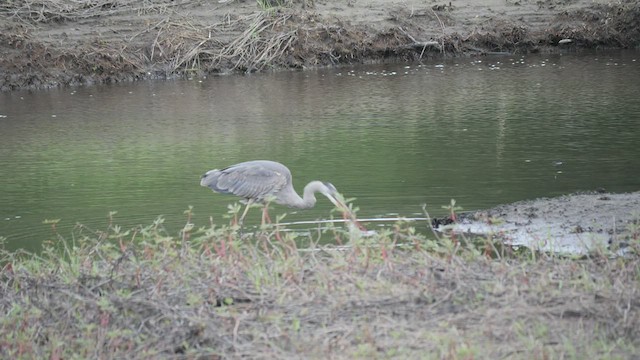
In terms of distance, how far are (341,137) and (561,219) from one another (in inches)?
208

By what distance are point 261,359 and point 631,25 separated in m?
18.4

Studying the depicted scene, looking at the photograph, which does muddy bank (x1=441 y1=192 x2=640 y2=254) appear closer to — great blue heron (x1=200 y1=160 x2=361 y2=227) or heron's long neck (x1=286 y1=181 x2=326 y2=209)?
heron's long neck (x1=286 y1=181 x2=326 y2=209)

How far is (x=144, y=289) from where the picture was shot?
6.59 metres

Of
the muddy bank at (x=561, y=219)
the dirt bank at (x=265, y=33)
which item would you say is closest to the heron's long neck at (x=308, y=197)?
the muddy bank at (x=561, y=219)

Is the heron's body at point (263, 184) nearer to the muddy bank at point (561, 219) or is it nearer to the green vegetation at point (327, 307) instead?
the muddy bank at point (561, 219)

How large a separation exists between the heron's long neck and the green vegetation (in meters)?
3.06

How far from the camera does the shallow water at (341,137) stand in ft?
37.1

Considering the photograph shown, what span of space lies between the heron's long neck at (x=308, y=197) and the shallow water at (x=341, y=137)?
0.59 ft

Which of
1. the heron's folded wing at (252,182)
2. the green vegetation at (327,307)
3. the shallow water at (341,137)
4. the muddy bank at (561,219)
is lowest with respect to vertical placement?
the shallow water at (341,137)

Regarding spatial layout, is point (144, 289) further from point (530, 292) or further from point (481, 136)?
point (481, 136)

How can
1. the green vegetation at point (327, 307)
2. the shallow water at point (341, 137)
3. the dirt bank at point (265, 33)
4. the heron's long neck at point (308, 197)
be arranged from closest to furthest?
the green vegetation at point (327, 307) < the heron's long neck at point (308, 197) < the shallow water at point (341, 137) < the dirt bank at point (265, 33)

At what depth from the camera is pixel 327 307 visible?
622 cm

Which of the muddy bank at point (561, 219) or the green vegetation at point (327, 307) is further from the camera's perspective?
the muddy bank at point (561, 219)

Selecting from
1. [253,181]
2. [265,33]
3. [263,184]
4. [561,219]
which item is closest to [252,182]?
[253,181]
